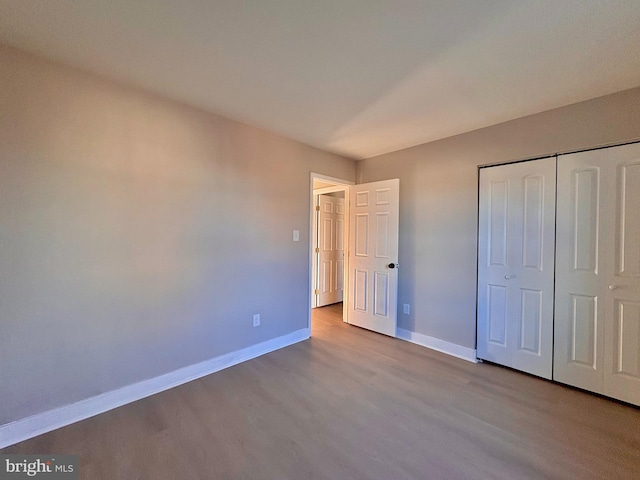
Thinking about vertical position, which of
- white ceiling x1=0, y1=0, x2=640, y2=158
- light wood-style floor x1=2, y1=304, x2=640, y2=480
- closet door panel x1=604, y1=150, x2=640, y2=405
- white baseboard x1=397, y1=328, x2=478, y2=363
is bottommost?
light wood-style floor x1=2, y1=304, x2=640, y2=480

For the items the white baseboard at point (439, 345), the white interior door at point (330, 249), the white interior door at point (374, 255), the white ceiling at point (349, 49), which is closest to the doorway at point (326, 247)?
the white interior door at point (330, 249)

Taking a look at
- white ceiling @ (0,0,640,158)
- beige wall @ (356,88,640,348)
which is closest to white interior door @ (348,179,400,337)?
beige wall @ (356,88,640,348)

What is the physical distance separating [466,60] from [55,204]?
9.27 feet

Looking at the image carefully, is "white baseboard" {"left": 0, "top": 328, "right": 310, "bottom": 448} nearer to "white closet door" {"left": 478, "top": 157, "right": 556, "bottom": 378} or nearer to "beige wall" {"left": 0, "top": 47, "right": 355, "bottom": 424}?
"beige wall" {"left": 0, "top": 47, "right": 355, "bottom": 424}

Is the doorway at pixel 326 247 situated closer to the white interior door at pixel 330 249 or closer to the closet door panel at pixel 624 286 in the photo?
the white interior door at pixel 330 249

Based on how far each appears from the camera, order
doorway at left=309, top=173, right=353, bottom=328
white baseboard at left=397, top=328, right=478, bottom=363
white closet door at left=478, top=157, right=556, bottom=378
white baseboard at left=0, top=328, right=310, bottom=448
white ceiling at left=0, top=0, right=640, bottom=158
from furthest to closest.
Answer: doorway at left=309, top=173, right=353, bottom=328
white baseboard at left=397, top=328, right=478, bottom=363
white closet door at left=478, top=157, right=556, bottom=378
white baseboard at left=0, top=328, right=310, bottom=448
white ceiling at left=0, top=0, right=640, bottom=158

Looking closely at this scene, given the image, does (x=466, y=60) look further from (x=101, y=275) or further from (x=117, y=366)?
(x=117, y=366)

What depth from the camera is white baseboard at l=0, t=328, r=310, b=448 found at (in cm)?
164

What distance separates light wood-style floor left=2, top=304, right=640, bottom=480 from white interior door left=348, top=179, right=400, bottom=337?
1006 millimetres

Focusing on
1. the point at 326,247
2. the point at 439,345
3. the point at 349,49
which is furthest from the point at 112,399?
the point at 326,247

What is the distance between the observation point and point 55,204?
1742 millimetres

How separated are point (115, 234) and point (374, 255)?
9.14ft

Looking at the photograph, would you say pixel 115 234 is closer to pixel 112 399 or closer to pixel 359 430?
pixel 112 399

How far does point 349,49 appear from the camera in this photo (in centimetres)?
158
